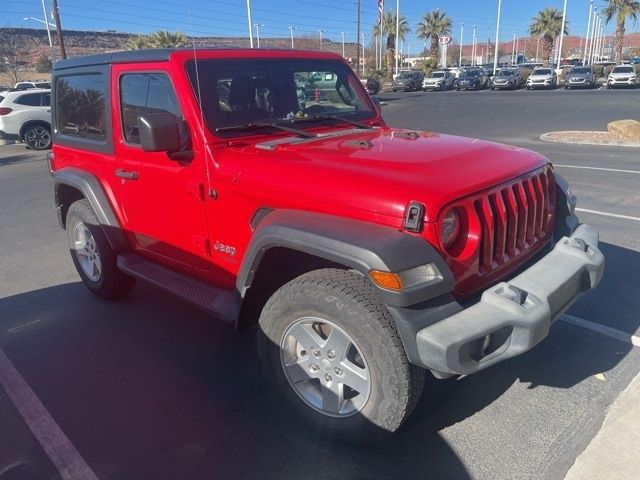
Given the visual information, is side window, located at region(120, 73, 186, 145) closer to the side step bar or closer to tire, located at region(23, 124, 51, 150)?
the side step bar

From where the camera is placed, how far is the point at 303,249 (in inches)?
102

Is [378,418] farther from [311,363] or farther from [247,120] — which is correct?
[247,120]

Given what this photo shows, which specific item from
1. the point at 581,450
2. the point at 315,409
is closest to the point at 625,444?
the point at 581,450

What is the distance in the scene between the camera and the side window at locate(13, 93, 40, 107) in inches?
612

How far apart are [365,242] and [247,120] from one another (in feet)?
5.03

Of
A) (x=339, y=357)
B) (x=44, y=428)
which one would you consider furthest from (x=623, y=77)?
(x=44, y=428)

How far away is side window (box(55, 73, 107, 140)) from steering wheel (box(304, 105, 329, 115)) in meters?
1.53

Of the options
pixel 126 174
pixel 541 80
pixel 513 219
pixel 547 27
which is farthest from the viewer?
pixel 547 27

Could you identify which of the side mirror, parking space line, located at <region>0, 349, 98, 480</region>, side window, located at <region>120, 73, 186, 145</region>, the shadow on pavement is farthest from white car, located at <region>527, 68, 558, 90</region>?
parking space line, located at <region>0, 349, 98, 480</region>

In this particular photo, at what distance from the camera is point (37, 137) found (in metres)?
15.9

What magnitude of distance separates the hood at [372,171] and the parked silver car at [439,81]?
41.7 meters

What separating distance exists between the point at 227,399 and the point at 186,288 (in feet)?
2.58

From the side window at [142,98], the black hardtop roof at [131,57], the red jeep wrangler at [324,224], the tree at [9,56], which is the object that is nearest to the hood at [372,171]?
the red jeep wrangler at [324,224]

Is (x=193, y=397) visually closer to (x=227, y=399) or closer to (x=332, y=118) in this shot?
(x=227, y=399)
